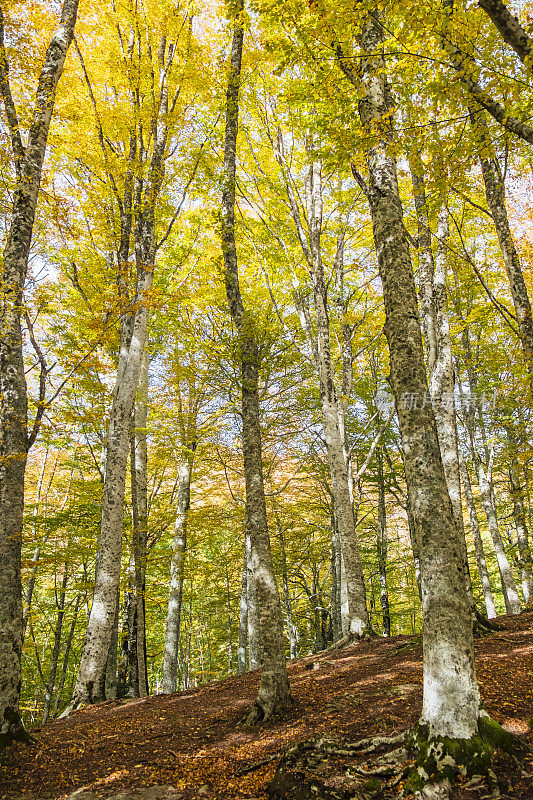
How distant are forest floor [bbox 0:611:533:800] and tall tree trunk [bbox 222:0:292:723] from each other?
1.20 feet

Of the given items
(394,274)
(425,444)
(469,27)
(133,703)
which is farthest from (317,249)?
(133,703)

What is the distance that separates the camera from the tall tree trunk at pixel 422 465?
295cm

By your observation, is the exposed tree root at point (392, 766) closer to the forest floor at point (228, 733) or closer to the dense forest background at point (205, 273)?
the forest floor at point (228, 733)

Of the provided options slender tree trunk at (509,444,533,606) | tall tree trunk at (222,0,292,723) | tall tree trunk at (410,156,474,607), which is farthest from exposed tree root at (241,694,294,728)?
slender tree trunk at (509,444,533,606)

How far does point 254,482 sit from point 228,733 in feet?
9.45

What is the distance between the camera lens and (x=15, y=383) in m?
5.55

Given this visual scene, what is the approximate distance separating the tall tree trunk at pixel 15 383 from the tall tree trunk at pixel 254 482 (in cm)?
278

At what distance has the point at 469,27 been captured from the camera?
4.39 m

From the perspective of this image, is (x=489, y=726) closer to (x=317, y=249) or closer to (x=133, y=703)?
(x=133, y=703)

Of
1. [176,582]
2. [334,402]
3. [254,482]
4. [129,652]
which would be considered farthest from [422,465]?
[176,582]

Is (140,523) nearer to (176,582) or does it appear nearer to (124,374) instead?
(176,582)

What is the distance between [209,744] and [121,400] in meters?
6.32

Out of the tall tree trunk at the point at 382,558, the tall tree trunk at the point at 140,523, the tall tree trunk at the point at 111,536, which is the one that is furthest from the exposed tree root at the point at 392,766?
the tall tree trunk at the point at 382,558

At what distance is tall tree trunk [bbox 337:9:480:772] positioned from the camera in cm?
295
